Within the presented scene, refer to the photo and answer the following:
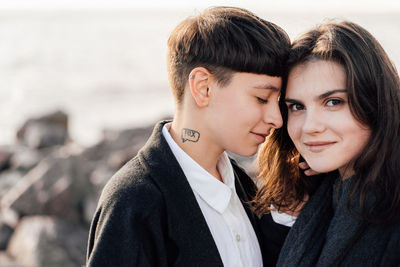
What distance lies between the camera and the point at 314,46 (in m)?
2.18

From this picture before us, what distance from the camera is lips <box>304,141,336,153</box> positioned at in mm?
2129

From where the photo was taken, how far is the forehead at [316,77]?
2076mm

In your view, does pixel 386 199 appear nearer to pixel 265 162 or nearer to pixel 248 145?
pixel 248 145

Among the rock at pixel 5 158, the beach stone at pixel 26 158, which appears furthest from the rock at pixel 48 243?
the rock at pixel 5 158

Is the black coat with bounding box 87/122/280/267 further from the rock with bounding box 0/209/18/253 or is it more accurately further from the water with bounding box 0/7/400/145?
the water with bounding box 0/7/400/145

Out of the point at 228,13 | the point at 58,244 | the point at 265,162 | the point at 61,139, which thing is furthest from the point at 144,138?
the point at 228,13

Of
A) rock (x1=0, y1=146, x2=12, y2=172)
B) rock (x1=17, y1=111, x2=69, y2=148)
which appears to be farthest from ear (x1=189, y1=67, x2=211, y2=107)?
rock (x1=17, y1=111, x2=69, y2=148)

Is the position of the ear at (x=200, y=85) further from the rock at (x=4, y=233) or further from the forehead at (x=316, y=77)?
the rock at (x=4, y=233)

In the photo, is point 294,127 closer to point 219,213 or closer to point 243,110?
point 243,110

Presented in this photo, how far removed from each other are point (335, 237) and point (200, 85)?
909 mm

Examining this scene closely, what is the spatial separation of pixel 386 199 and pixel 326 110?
0.45 m

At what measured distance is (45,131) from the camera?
359 inches

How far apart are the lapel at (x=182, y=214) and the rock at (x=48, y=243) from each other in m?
3.28

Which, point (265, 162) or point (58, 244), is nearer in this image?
point (265, 162)
